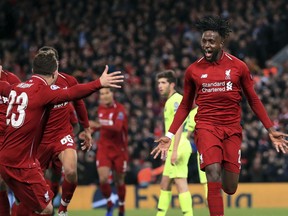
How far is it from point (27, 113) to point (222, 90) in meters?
2.44

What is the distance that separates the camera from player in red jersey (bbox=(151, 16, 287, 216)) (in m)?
9.73

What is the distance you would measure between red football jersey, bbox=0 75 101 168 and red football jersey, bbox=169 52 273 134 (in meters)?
1.68

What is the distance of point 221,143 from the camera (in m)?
9.70

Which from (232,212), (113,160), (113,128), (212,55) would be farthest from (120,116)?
(212,55)

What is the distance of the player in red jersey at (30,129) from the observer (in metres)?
8.83

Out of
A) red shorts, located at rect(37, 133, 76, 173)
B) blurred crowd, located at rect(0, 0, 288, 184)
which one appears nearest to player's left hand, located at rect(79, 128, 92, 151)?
red shorts, located at rect(37, 133, 76, 173)

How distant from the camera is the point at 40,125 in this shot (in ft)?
29.6

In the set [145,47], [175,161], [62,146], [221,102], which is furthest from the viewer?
[145,47]

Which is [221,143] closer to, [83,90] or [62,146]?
[83,90]

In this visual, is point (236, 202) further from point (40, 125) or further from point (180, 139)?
point (40, 125)

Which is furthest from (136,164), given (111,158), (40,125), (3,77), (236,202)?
(40,125)

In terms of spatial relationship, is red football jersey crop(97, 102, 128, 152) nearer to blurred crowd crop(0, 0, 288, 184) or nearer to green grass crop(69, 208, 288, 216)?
green grass crop(69, 208, 288, 216)

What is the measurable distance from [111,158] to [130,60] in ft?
32.0

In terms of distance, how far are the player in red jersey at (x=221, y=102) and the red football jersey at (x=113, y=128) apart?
509cm
